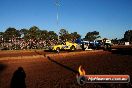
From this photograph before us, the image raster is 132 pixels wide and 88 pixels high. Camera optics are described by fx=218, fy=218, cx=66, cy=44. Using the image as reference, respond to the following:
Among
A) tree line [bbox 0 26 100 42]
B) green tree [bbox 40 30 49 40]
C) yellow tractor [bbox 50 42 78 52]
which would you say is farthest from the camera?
green tree [bbox 40 30 49 40]

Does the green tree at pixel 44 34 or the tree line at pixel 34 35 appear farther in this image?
the green tree at pixel 44 34

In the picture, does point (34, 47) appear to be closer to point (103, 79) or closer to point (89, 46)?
point (89, 46)

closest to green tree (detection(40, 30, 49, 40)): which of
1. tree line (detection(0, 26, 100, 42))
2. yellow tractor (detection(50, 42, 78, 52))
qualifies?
tree line (detection(0, 26, 100, 42))

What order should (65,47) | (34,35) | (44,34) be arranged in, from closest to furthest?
(65,47), (34,35), (44,34)

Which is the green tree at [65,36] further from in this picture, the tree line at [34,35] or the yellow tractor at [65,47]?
the yellow tractor at [65,47]

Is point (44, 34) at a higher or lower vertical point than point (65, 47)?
higher

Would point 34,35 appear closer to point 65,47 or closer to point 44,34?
point 44,34

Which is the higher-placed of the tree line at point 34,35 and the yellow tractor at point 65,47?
the tree line at point 34,35

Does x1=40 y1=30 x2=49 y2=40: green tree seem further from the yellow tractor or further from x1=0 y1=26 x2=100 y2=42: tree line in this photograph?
the yellow tractor

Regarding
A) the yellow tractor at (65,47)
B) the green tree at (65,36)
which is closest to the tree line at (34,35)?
the green tree at (65,36)

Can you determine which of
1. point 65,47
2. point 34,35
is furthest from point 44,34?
point 65,47

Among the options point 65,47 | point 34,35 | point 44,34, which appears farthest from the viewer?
point 44,34

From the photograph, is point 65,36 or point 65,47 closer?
point 65,47

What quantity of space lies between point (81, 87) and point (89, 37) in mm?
137225
